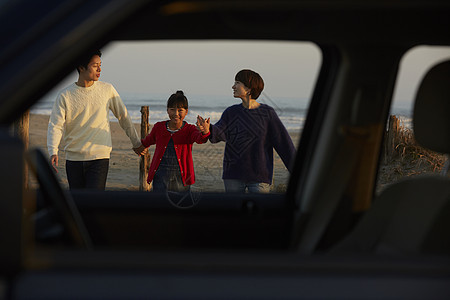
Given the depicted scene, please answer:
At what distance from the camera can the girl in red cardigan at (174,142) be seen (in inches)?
186

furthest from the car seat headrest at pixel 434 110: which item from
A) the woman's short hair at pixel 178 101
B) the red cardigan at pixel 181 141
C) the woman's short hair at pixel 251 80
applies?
the woman's short hair at pixel 251 80

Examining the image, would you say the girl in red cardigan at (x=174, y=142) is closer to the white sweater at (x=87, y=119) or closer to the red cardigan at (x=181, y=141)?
the red cardigan at (x=181, y=141)

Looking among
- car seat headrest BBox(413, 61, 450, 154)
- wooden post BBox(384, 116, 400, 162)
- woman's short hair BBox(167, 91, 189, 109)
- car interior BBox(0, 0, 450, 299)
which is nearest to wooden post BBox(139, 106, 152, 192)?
woman's short hair BBox(167, 91, 189, 109)

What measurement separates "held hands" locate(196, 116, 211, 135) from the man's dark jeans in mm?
1670

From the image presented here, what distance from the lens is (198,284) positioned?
1278mm

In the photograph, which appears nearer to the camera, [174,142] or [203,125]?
A: [203,125]

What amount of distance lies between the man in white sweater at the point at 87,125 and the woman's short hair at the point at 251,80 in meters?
1.16

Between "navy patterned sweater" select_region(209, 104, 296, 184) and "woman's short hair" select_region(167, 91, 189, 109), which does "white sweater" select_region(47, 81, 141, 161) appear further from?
"navy patterned sweater" select_region(209, 104, 296, 184)

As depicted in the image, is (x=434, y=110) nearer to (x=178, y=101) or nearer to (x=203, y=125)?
(x=203, y=125)

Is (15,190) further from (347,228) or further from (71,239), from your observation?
(347,228)

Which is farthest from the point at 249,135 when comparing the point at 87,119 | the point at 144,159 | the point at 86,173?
the point at 144,159

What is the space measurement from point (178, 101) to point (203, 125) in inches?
22.1

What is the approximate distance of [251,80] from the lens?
541 centimetres

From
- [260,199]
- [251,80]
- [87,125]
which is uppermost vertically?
[251,80]
